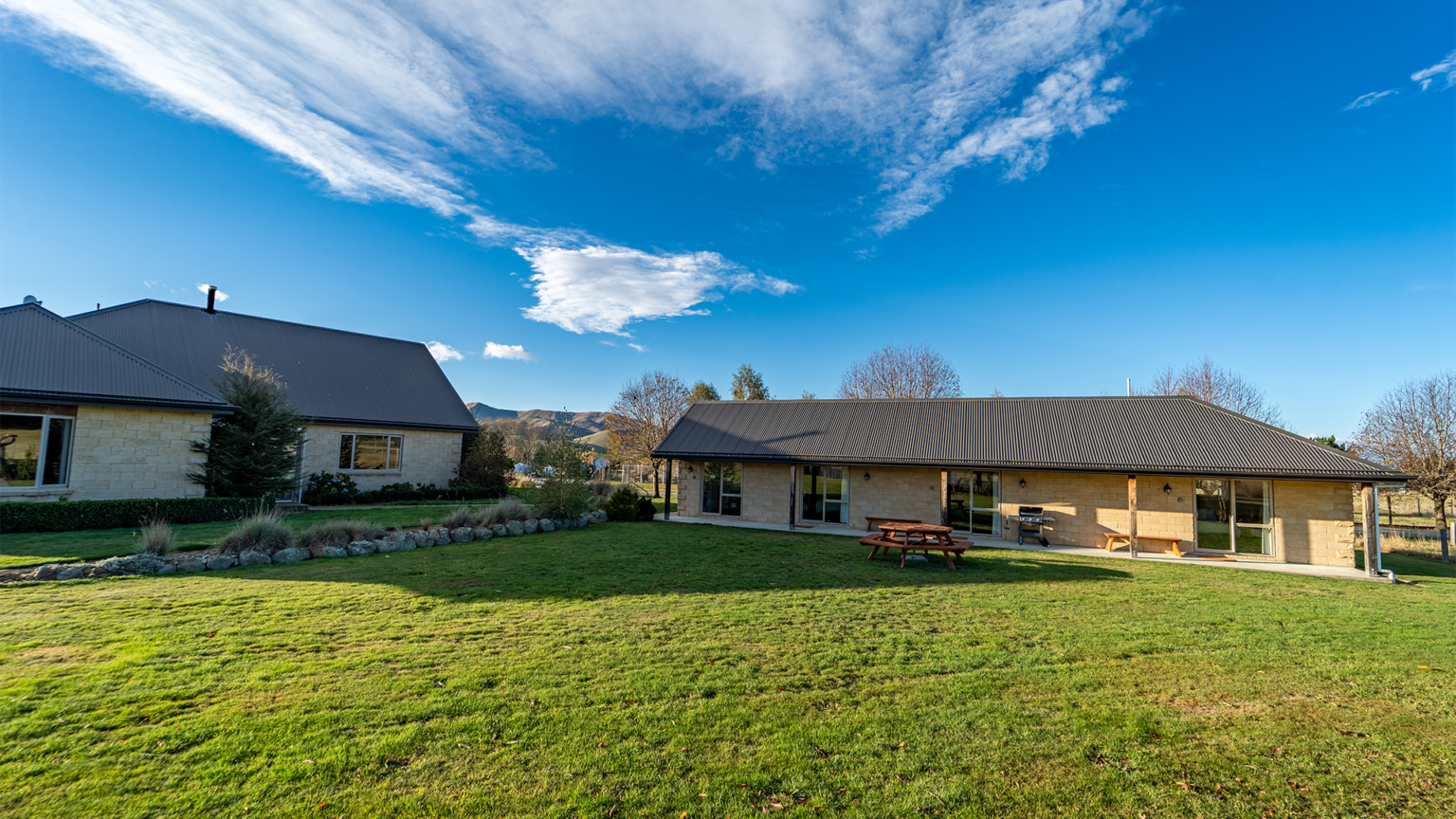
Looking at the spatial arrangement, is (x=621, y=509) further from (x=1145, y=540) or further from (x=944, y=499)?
(x=1145, y=540)

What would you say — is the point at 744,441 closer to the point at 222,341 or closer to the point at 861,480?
the point at 861,480

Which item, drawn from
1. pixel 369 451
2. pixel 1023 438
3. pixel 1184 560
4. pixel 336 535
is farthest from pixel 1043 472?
pixel 369 451

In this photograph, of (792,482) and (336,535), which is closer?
(336,535)

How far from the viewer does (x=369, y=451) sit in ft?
70.2

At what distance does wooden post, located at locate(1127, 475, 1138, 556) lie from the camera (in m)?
14.1

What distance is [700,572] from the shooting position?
10.2 metres

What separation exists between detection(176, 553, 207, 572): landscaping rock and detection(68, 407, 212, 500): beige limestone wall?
7293 millimetres

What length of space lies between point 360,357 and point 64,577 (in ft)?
59.4

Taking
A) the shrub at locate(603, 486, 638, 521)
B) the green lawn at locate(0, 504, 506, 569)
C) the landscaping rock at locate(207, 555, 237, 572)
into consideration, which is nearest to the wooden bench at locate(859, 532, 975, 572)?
the shrub at locate(603, 486, 638, 521)

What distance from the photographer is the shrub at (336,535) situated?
10297 mm

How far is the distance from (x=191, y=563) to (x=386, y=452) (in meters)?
13.8

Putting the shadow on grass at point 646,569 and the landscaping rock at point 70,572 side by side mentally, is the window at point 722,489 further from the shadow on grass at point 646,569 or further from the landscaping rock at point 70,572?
the landscaping rock at point 70,572

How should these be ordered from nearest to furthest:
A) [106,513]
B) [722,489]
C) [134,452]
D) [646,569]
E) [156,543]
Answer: [156,543]
[646,569]
[106,513]
[134,452]
[722,489]

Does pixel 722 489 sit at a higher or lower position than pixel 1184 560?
higher
